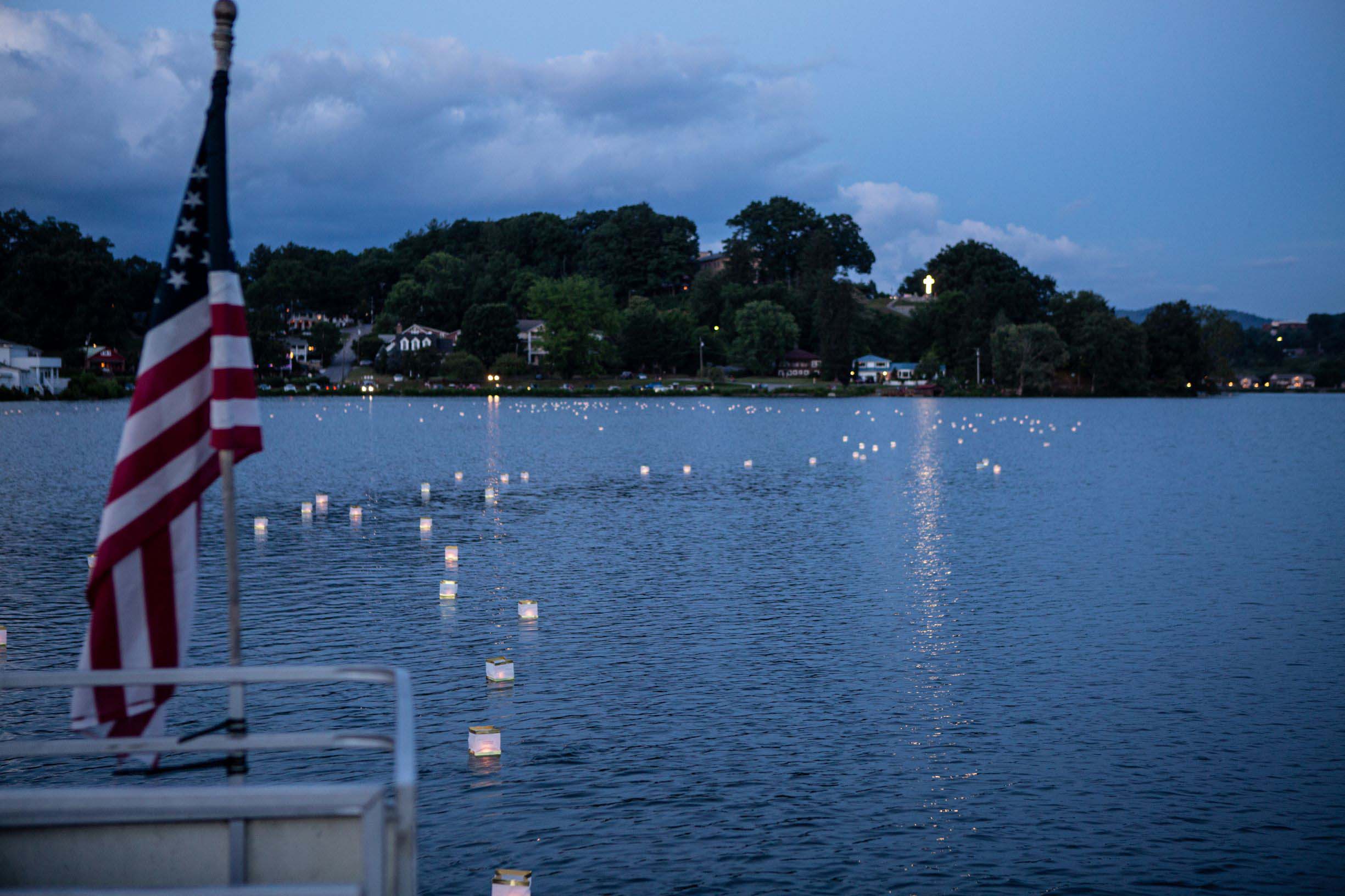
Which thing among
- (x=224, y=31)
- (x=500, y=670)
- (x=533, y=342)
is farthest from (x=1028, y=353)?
(x=224, y=31)

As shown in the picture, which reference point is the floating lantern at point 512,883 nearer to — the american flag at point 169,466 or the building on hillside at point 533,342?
the american flag at point 169,466

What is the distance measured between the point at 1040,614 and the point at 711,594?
18.4ft

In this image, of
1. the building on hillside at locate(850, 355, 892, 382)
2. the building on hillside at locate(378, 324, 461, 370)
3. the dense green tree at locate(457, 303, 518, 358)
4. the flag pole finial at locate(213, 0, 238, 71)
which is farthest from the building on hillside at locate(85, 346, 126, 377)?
the flag pole finial at locate(213, 0, 238, 71)

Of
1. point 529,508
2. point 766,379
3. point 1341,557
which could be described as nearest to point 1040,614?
point 1341,557

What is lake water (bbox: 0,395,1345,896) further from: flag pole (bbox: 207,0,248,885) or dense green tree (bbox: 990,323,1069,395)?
dense green tree (bbox: 990,323,1069,395)

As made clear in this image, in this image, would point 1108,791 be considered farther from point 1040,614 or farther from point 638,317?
point 638,317

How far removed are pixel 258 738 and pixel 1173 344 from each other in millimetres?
197056

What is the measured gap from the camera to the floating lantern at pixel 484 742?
1155cm

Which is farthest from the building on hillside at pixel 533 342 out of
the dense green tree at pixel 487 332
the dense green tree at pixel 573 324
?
the dense green tree at pixel 487 332

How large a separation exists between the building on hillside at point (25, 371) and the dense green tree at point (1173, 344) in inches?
6268

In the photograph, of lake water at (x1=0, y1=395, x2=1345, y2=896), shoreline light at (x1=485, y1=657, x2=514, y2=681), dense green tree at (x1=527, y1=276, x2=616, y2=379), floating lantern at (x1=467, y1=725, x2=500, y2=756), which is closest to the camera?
lake water at (x1=0, y1=395, x2=1345, y2=896)

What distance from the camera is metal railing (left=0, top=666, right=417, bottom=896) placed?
5301mm

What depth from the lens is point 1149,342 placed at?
183750mm

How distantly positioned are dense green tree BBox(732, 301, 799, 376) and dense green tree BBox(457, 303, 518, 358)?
37.1 meters
